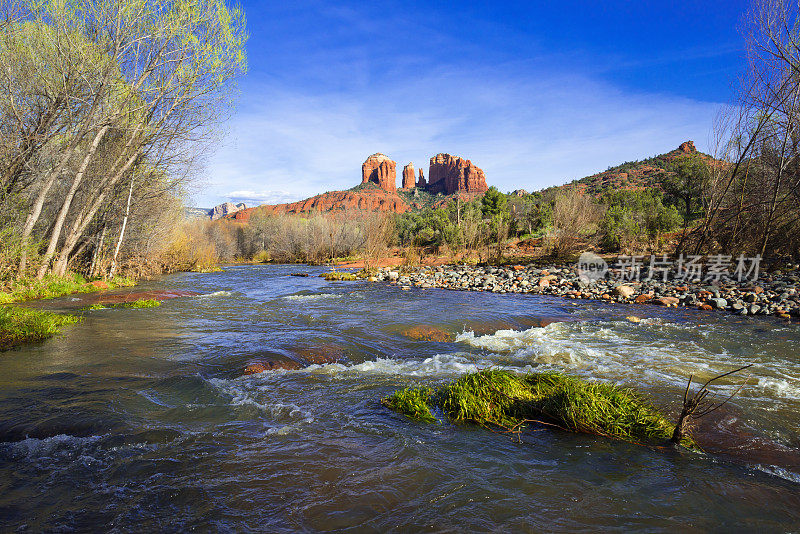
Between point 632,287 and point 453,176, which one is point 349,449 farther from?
point 453,176

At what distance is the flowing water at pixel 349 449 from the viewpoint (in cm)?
256

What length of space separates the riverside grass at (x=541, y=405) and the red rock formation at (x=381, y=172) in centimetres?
14129

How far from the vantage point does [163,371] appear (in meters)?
5.57

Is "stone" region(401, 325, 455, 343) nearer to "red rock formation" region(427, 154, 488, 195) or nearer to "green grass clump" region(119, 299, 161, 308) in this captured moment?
"green grass clump" region(119, 299, 161, 308)

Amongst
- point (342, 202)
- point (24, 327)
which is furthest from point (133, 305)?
point (342, 202)

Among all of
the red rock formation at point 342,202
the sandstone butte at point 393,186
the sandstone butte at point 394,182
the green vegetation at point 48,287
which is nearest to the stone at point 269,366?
the green vegetation at point 48,287

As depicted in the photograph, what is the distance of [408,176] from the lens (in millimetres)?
150750

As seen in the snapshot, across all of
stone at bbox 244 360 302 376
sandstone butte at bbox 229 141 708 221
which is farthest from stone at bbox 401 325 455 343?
sandstone butte at bbox 229 141 708 221

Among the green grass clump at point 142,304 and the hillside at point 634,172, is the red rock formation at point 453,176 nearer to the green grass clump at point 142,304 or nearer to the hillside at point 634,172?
the hillside at point 634,172

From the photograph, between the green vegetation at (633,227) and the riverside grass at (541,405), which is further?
the green vegetation at (633,227)

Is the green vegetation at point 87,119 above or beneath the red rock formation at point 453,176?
beneath

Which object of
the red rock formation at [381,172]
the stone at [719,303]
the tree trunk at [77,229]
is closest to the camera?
the stone at [719,303]

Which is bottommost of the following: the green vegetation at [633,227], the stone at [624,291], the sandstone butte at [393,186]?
the stone at [624,291]

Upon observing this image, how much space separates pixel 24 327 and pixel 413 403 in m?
7.71
